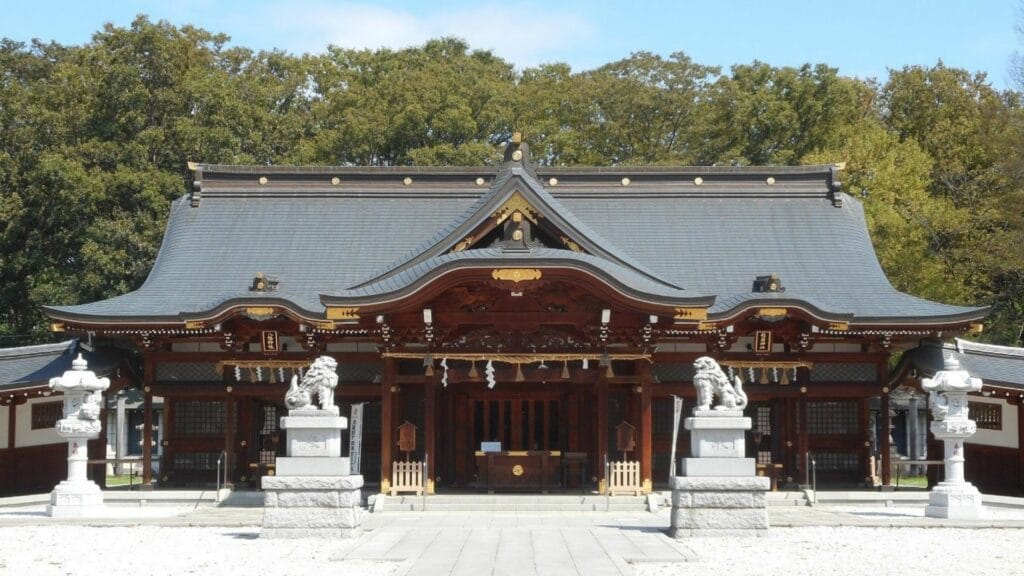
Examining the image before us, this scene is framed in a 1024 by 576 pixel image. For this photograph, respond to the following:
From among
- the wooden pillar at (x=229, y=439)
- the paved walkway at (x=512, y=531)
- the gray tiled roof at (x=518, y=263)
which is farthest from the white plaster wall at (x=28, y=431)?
the gray tiled roof at (x=518, y=263)

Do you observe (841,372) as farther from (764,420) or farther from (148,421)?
(148,421)

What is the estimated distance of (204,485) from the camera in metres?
24.2

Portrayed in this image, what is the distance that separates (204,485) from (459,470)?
5.30 meters

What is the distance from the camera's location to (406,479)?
2203 centimetres

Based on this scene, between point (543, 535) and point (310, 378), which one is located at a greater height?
point (310, 378)

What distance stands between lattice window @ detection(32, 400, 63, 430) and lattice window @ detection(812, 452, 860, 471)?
1617 centimetres

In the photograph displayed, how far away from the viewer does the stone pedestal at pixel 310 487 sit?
1575 cm

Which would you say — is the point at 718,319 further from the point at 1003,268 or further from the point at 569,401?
the point at 1003,268

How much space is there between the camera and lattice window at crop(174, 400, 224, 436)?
80.7 ft

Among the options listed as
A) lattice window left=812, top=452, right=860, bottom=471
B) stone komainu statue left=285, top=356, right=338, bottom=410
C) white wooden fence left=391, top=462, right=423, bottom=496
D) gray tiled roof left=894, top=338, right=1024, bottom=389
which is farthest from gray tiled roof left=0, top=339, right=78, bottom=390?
gray tiled roof left=894, top=338, right=1024, bottom=389

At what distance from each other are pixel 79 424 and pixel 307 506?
20.3 feet

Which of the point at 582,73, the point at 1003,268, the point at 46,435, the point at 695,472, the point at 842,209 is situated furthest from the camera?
the point at 582,73

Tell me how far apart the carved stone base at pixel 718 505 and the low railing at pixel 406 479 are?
23.1ft

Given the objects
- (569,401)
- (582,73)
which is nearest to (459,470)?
(569,401)
